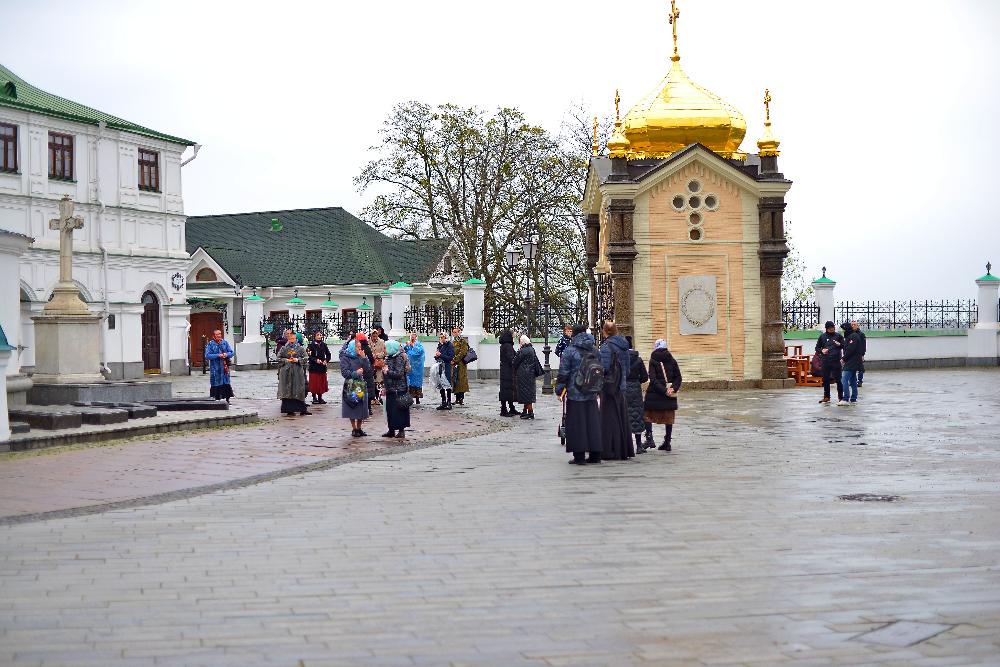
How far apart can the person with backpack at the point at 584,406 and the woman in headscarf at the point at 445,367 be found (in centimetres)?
1041

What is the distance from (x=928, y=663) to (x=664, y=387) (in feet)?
34.2

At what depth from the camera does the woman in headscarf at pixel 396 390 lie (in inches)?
682

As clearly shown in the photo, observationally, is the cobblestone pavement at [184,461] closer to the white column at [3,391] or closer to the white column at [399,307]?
the white column at [3,391]

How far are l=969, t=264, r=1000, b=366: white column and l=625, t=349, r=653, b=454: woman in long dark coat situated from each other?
94.4 ft

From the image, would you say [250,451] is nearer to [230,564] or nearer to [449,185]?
[230,564]

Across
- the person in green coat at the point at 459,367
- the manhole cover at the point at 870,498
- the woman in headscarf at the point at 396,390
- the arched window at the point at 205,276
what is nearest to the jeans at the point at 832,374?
the person in green coat at the point at 459,367

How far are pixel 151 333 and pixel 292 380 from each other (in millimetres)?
21617

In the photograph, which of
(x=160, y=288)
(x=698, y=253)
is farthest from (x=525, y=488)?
(x=160, y=288)

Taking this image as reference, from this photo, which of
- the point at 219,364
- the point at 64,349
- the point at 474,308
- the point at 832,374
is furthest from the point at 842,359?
the point at 474,308

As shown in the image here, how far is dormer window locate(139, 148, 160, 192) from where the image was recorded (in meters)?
41.4

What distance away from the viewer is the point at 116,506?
36.0 ft

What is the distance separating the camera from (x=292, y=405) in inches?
886

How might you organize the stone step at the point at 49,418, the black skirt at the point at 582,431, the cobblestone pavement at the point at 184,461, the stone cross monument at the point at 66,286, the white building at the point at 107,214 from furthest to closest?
the white building at the point at 107,214, the stone cross monument at the point at 66,286, the stone step at the point at 49,418, the black skirt at the point at 582,431, the cobblestone pavement at the point at 184,461

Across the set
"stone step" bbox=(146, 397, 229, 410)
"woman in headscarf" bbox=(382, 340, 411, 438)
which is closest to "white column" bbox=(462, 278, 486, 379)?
"stone step" bbox=(146, 397, 229, 410)
